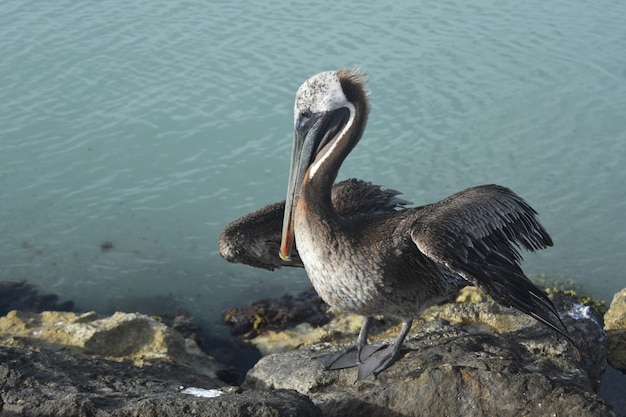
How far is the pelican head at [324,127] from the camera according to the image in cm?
451

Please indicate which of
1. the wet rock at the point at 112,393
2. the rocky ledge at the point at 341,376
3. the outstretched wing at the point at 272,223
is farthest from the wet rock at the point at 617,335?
the wet rock at the point at 112,393

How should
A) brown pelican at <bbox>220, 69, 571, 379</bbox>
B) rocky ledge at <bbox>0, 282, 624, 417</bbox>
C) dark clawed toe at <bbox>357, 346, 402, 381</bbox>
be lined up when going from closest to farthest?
1. rocky ledge at <bbox>0, 282, 624, 417</bbox>
2. brown pelican at <bbox>220, 69, 571, 379</bbox>
3. dark clawed toe at <bbox>357, 346, 402, 381</bbox>

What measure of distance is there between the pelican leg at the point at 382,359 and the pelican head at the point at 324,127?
81 cm

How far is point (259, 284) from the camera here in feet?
23.3

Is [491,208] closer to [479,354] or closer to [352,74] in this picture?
[479,354]

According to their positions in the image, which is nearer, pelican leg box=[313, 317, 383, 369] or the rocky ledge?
the rocky ledge

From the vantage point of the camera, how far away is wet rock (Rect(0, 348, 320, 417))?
330 centimetres

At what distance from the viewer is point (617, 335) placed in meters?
5.92

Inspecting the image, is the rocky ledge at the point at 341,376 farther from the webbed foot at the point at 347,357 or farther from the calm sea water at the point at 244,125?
the calm sea water at the point at 244,125

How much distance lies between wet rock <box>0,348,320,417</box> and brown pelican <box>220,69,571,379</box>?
33.9 inches

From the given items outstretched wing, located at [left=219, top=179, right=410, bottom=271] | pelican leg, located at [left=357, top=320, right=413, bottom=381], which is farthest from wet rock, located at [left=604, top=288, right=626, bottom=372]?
pelican leg, located at [left=357, top=320, right=413, bottom=381]

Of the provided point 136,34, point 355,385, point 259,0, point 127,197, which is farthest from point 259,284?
point 259,0

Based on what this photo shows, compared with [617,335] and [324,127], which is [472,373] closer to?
[324,127]

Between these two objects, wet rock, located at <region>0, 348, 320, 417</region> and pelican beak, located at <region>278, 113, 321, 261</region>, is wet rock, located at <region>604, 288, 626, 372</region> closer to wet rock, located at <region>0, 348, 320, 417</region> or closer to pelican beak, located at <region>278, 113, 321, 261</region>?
pelican beak, located at <region>278, 113, 321, 261</region>
